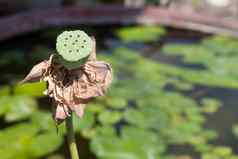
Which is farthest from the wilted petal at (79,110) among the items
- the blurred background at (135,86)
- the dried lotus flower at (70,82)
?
the blurred background at (135,86)

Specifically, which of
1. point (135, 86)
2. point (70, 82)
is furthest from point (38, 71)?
point (135, 86)

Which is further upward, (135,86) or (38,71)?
Result: (38,71)

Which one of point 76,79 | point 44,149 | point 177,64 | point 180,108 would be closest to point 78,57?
point 76,79

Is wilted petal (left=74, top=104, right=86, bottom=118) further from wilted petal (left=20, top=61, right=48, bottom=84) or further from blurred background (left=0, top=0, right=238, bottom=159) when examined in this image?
blurred background (left=0, top=0, right=238, bottom=159)

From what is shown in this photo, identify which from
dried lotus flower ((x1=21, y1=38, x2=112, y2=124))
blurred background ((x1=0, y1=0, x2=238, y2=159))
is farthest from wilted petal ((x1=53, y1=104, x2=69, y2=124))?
blurred background ((x1=0, y1=0, x2=238, y2=159))

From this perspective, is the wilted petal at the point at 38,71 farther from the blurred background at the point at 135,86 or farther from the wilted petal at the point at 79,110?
the blurred background at the point at 135,86

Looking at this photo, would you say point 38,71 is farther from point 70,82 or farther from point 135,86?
point 135,86
